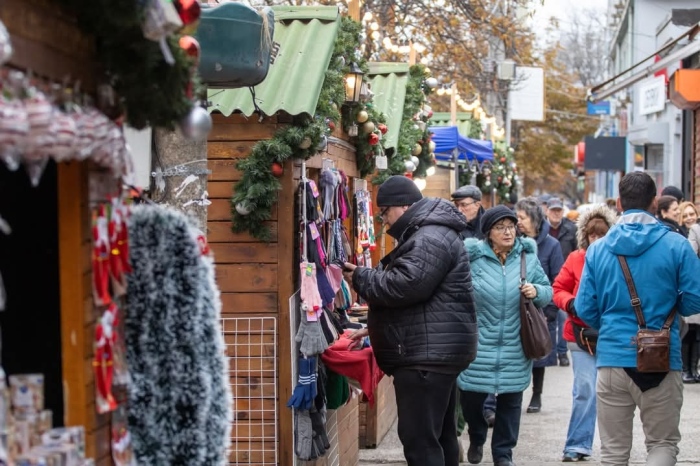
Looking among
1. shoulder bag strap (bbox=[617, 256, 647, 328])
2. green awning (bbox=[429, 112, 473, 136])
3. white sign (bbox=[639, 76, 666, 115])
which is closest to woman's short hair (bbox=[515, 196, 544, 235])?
shoulder bag strap (bbox=[617, 256, 647, 328])

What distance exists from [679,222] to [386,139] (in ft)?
12.1

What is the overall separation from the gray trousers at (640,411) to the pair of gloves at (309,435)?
1.62 meters

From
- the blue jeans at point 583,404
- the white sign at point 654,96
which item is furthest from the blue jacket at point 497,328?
the white sign at point 654,96

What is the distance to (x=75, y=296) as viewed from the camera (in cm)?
304

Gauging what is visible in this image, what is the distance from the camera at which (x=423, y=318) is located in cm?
578

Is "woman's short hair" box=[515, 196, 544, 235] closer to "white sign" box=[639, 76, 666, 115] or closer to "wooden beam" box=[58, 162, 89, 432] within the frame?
"wooden beam" box=[58, 162, 89, 432]

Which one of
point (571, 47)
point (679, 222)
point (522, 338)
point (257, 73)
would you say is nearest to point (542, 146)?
point (571, 47)

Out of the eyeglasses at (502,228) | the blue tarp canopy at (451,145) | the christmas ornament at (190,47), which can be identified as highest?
the blue tarp canopy at (451,145)

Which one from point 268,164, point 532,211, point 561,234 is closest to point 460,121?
point 561,234

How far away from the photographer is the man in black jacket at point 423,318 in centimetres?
574

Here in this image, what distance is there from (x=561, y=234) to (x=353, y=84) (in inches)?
237

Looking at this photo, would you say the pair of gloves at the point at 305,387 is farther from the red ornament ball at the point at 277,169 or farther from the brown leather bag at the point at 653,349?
the brown leather bag at the point at 653,349

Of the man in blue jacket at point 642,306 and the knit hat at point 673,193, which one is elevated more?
the knit hat at point 673,193

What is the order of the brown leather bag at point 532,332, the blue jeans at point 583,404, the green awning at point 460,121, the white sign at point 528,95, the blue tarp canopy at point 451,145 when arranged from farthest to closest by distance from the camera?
the white sign at point 528,95, the green awning at point 460,121, the blue tarp canopy at point 451,145, the blue jeans at point 583,404, the brown leather bag at point 532,332
